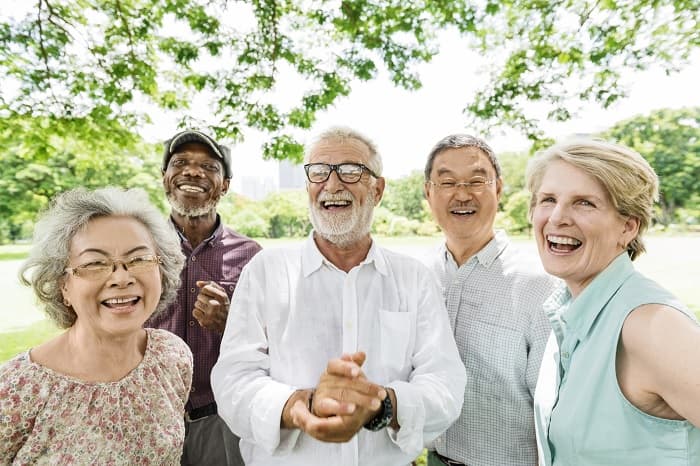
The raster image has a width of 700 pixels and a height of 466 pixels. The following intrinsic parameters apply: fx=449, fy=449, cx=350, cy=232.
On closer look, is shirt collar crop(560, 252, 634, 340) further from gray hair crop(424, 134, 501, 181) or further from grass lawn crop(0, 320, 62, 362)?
grass lawn crop(0, 320, 62, 362)

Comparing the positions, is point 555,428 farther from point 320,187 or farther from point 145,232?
point 145,232

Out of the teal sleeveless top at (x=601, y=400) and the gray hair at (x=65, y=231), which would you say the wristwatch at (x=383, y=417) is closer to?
the teal sleeveless top at (x=601, y=400)

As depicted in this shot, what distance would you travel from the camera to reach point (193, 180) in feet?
10.3

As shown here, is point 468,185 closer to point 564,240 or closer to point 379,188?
point 379,188

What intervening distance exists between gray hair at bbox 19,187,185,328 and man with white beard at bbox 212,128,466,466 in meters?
0.54

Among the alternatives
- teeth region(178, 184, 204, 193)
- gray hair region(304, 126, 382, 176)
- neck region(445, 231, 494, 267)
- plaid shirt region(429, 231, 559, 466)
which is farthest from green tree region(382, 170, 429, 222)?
gray hair region(304, 126, 382, 176)

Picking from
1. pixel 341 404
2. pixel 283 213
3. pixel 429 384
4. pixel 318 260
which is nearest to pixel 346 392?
pixel 341 404

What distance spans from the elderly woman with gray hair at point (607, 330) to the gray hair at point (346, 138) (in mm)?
790

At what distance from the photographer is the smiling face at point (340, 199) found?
2.34m

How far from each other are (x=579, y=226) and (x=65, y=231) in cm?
215

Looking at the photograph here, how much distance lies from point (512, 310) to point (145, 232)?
1.88m

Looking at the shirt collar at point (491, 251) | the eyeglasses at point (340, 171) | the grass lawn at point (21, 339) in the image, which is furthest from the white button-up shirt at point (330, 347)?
the grass lawn at point (21, 339)

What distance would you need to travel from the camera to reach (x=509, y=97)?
7480mm

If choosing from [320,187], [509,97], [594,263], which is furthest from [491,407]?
[509,97]
